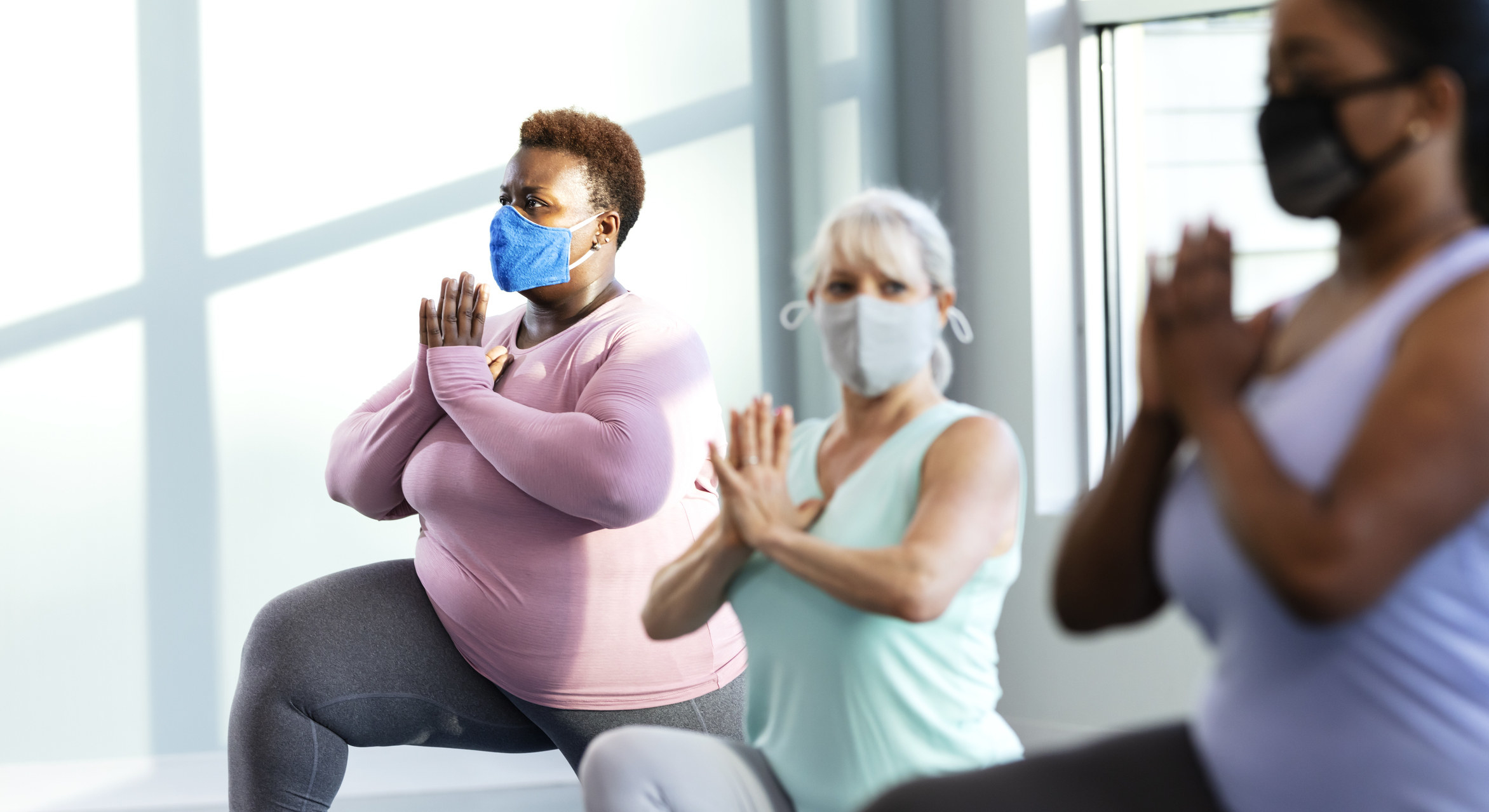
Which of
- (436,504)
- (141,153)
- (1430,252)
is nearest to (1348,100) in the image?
(1430,252)

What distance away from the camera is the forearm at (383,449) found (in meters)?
1.85

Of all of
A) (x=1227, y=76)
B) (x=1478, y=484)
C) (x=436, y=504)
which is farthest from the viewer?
(x=1227, y=76)

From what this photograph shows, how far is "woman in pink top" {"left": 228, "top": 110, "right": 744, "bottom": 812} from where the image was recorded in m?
1.75

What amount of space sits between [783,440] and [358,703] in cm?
90

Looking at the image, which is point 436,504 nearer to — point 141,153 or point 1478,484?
point 1478,484

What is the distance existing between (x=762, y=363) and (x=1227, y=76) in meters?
1.36

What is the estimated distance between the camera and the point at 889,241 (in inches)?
51.7

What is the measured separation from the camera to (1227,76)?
9.71 feet

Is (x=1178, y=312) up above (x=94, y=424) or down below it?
above

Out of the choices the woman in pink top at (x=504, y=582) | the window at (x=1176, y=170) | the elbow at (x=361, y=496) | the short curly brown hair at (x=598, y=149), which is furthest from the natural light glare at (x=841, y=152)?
the elbow at (x=361, y=496)

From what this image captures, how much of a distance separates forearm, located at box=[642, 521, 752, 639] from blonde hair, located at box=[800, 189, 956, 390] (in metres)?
0.32

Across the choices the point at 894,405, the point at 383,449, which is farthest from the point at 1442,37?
the point at 383,449

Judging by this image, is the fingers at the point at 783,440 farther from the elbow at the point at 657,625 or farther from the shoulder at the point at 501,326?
the shoulder at the point at 501,326

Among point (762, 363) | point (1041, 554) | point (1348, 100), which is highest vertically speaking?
point (1348, 100)
